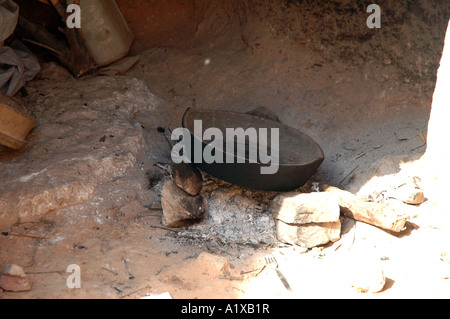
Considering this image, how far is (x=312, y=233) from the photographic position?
3998mm

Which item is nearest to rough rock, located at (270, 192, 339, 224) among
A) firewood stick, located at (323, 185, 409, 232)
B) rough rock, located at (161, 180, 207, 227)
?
firewood stick, located at (323, 185, 409, 232)

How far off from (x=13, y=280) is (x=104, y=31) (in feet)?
10.4

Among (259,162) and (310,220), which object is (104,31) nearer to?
(259,162)

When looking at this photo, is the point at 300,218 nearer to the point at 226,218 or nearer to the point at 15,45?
the point at 226,218

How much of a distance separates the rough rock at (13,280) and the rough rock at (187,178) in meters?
1.48

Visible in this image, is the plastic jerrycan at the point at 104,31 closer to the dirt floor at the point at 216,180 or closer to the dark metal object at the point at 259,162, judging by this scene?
the dirt floor at the point at 216,180

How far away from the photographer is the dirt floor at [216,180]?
3.54m

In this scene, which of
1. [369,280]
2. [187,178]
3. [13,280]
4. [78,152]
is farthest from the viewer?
[78,152]

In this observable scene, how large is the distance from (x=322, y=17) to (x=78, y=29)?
2661 mm

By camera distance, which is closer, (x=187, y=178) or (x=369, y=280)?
(x=369, y=280)

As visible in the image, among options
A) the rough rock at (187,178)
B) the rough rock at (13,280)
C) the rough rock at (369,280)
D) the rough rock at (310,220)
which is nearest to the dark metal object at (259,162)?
the rough rock at (187,178)

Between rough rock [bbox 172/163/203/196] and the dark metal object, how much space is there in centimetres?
10

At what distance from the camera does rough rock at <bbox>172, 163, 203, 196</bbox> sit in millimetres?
4211

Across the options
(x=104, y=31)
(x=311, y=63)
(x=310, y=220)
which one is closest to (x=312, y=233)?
(x=310, y=220)
